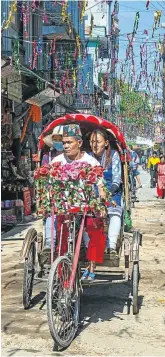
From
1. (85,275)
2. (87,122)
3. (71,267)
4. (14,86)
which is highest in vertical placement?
(14,86)

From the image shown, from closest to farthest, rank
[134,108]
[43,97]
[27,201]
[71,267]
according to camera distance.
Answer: [71,267], [27,201], [43,97], [134,108]

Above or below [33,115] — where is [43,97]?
above

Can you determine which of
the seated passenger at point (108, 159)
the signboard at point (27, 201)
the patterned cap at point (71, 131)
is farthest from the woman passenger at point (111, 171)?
the signboard at point (27, 201)

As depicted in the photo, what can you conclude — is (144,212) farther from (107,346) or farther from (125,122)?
(125,122)

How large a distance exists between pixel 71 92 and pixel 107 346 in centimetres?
2291

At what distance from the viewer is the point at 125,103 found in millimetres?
72000

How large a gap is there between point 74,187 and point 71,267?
824mm

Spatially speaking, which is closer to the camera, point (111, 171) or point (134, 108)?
point (111, 171)

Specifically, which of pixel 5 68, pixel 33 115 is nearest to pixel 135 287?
pixel 5 68

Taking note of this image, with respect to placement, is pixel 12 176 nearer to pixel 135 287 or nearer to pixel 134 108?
pixel 135 287

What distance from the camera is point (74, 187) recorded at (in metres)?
6.06

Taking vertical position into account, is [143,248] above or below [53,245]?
below

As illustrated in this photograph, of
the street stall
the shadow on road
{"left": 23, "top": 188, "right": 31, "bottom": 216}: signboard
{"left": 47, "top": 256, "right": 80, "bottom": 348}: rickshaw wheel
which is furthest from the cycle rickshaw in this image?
{"left": 23, "top": 188, "right": 31, "bottom": 216}: signboard

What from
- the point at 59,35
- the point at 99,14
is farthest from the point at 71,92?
the point at 99,14
